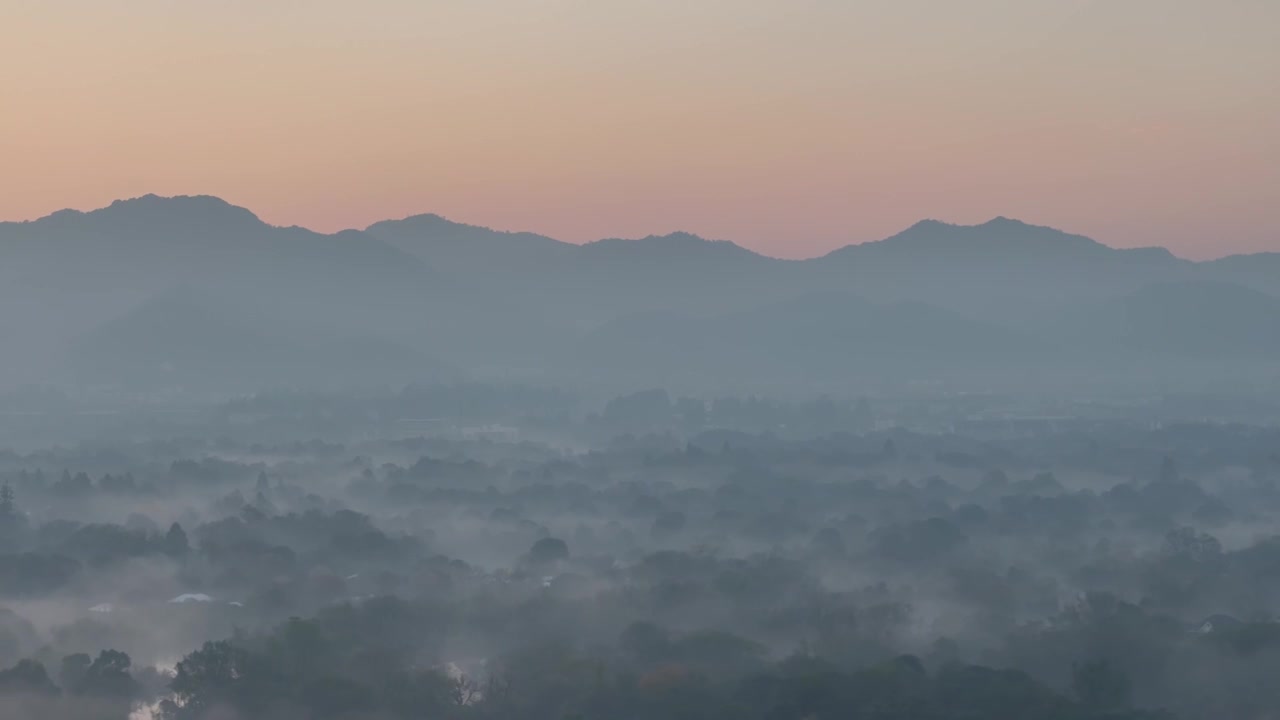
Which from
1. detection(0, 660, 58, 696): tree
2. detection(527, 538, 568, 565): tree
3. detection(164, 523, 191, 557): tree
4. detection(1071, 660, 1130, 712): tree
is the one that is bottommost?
detection(527, 538, 568, 565): tree

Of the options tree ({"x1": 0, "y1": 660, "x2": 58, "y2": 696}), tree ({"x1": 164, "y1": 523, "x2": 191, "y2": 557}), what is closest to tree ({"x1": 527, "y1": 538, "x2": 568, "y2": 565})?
tree ({"x1": 164, "y1": 523, "x2": 191, "y2": 557})

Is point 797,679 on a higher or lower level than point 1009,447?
higher

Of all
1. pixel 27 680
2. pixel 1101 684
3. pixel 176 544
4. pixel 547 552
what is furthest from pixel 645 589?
pixel 176 544

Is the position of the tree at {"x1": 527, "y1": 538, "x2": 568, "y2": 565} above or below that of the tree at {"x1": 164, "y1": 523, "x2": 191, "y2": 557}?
below

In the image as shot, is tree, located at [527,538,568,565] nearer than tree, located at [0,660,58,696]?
No

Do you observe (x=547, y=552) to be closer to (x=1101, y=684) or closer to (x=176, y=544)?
(x=176, y=544)

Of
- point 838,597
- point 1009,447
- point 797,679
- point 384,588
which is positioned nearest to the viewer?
point 797,679

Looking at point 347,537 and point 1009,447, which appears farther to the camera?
point 1009,447

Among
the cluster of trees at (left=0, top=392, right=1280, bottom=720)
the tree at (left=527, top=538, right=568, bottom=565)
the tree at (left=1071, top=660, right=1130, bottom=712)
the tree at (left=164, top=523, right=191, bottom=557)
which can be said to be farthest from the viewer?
the tree at (left=527, top=538, right=568, bottom=565)

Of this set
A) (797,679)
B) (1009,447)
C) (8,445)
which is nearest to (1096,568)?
(797,679)

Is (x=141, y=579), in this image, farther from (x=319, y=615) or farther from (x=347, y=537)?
(x=319, y=615)

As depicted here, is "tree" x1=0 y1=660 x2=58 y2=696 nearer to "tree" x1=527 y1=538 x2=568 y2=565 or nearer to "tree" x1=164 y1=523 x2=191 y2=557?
"tree" x1=164 y1=523 x2=191 y2=557
